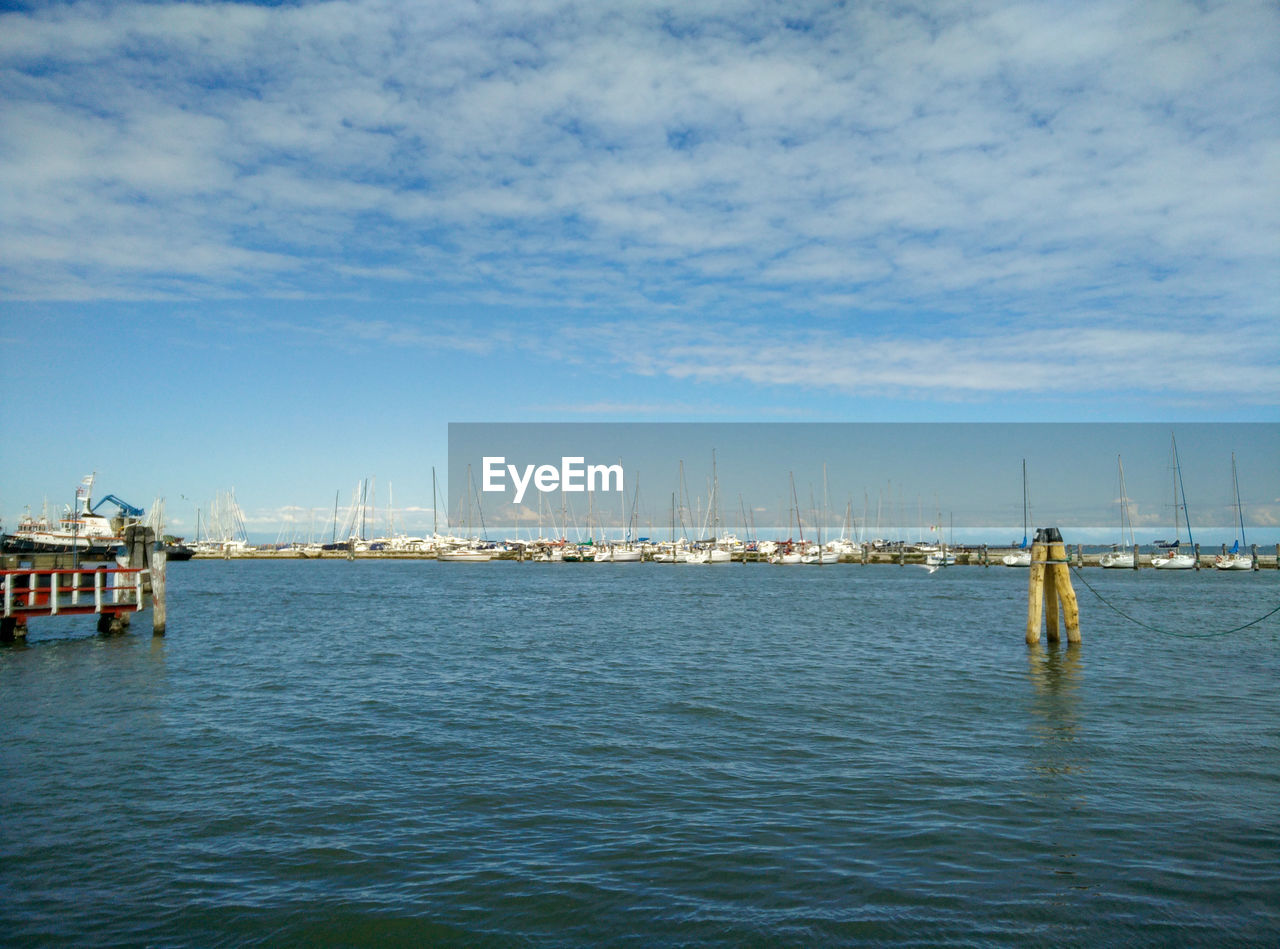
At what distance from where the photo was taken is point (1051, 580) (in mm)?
32375

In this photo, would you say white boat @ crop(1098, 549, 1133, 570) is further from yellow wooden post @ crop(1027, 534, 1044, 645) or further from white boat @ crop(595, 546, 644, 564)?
yellow wooden post @ crop(1027, 534, 1044, 645)

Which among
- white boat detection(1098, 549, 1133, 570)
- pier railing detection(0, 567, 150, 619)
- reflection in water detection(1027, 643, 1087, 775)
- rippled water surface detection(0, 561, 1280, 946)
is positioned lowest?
white boat detection(1098, 549, 1133, 570)

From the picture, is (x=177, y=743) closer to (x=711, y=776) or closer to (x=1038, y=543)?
(x=711, y=776)

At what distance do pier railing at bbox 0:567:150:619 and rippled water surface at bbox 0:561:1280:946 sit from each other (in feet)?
9.16

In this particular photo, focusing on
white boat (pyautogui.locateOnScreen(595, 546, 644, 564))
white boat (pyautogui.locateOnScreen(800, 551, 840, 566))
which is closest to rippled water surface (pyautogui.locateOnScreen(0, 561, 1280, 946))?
white boat (pyautogui.locateOnScreen(800, 551, 840, 566))

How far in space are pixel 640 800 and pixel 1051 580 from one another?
82.3ft

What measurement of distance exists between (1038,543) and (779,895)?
24.3m

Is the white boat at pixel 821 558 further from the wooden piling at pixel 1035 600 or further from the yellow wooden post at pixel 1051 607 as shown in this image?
the wooden piling at pixel 1035 600

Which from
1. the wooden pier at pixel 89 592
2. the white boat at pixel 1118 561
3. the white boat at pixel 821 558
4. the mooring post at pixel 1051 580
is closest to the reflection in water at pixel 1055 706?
the mooring post at pixel 1051 580

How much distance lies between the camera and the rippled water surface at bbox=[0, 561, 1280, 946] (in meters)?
9.16

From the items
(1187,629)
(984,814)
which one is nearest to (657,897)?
(984,814)

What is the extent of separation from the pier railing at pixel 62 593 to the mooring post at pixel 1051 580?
35.7 metres

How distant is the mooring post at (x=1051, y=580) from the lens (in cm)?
2980

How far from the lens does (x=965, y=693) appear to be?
2245 cm
